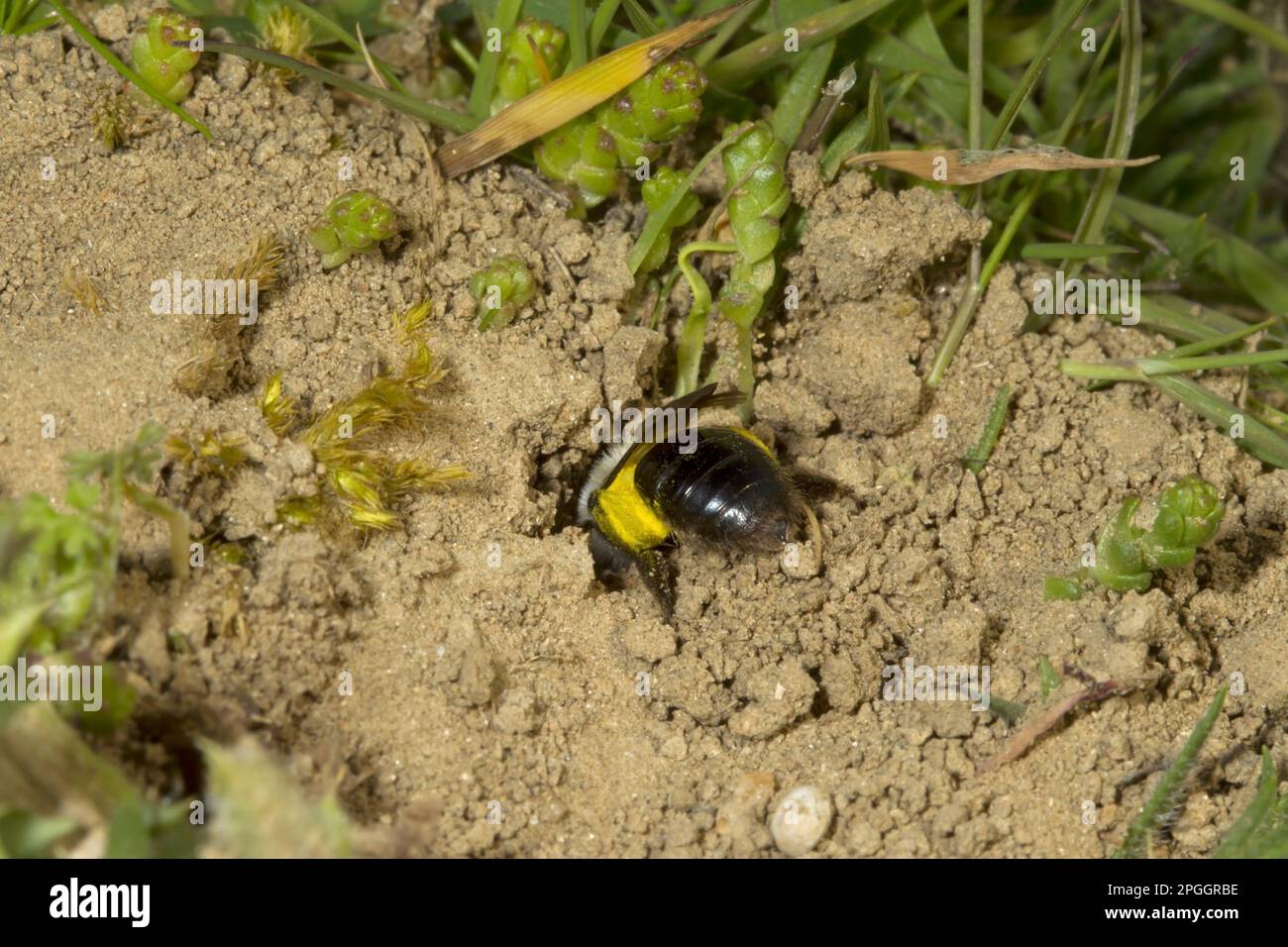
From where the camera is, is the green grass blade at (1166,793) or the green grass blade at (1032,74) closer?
the green grass blade at (1166,793)

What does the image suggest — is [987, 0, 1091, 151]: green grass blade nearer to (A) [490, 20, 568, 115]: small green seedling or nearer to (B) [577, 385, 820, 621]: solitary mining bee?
(B) [577, 385, 820, 621]: solitary mining bee

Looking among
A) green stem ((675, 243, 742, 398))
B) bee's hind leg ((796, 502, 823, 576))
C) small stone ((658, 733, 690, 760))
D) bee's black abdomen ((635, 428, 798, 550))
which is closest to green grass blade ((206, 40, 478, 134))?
green stem ((675, 243, 742, 398))

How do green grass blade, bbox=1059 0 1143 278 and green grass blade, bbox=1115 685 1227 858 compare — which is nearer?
green grass blade, bbox=1115 685 1227 858

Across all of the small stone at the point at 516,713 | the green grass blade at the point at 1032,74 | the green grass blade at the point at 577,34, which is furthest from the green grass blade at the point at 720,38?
the small stone at the point at 516,713

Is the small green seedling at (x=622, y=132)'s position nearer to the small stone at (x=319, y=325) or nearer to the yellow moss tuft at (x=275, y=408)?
the small stone at (x=319, y=325)

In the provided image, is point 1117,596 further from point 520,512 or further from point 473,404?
point 473,404

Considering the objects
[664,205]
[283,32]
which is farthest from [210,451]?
[664,205]

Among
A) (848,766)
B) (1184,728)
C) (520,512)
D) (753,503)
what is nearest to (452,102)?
(520,512)
